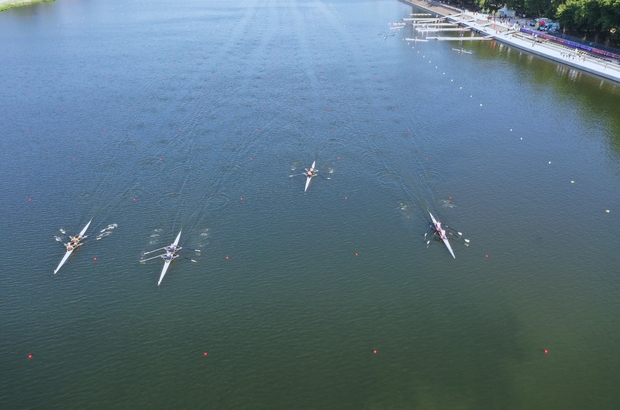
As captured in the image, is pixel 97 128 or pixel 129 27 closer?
pixel 97 128

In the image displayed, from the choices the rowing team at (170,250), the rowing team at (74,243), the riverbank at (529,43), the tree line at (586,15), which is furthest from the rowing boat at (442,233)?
the tree line at (586,15)

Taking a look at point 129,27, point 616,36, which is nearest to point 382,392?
point 616,36

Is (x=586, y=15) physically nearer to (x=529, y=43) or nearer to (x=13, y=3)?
(x=529, y=43)

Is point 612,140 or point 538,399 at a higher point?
point 612,140

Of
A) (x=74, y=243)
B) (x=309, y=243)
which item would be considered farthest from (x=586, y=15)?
(x=74, y=243)

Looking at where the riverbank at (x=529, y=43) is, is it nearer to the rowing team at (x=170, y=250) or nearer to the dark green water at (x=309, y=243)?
the dark green water at (x=309, y=243)

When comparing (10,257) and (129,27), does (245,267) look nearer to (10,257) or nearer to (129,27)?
(10,257)
